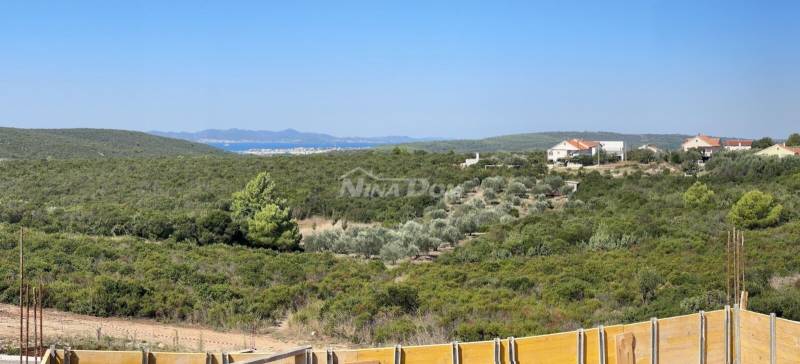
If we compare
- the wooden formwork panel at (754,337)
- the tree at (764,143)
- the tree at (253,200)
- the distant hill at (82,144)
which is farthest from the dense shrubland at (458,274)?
the distant hill at (82,144)

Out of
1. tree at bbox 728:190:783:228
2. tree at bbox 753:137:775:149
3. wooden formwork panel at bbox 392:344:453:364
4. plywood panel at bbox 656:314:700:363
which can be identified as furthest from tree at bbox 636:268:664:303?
tree at bbox 753:137:775:149

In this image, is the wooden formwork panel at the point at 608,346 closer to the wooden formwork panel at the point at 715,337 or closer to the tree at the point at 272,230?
the wooden formwork panel at the point at 715,337

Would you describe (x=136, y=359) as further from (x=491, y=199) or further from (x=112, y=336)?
(x=491, y=199)

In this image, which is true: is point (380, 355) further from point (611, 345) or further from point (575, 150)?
point (575, 150)

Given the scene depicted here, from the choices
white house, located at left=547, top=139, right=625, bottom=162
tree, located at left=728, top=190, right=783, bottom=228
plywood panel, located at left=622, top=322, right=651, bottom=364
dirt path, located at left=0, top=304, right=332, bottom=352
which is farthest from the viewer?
white house, located at left=547, top=139, right=625, bottom=162

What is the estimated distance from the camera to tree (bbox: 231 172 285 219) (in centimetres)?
2805

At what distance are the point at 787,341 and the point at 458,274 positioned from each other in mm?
8883

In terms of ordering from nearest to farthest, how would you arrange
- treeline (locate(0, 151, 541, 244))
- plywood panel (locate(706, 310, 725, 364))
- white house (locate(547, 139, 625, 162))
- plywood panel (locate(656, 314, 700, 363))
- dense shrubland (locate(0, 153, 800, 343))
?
plywood panel (locate(656, 314, 700, 363))
plywood panel (locate(706, 310, 725, 364))
dense shrubland (locate(0, 153, 800, 343))
treeline (locate(0, 151, 541, 244))
white house (locate(547, 139, 625, 162))

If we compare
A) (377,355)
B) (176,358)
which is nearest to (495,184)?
(377,355)

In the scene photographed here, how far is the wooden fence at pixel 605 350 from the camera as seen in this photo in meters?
6.69

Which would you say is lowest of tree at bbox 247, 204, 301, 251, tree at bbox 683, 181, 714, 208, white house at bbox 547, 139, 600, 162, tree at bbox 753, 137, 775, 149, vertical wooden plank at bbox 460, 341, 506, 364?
tree at bbox 247, 204, 301, 251

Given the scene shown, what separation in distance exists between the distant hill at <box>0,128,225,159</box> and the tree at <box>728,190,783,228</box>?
62034 mm

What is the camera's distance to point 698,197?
97.4 ft

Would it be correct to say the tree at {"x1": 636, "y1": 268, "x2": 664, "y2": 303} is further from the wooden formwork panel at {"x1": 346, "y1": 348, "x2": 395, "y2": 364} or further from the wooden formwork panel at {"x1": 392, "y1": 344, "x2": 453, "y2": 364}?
the wooden formwork panel at {"x1": 346, "y1": 348, "x2": 395, "y2": 364}
